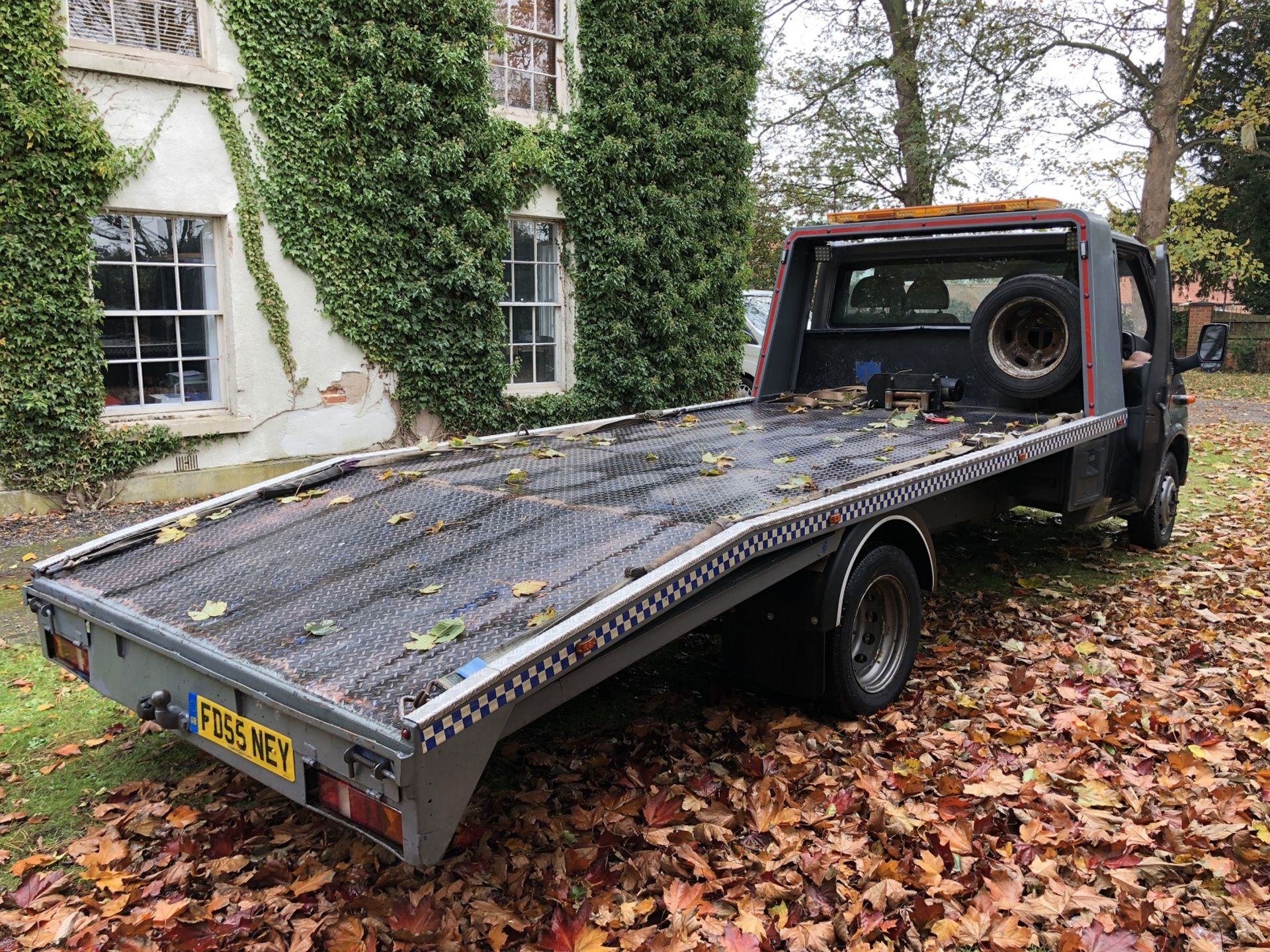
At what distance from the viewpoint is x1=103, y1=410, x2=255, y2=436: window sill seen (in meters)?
8.91

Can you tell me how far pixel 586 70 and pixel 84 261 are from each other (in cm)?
622

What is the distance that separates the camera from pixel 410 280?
1041 cm

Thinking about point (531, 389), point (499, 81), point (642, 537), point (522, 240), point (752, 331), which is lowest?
point (642, 537)

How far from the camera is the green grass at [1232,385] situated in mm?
19938

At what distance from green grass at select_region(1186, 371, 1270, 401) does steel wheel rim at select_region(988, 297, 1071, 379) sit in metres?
15.9

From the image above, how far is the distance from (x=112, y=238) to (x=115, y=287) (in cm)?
45

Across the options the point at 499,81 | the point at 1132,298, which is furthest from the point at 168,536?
the point at 499,81

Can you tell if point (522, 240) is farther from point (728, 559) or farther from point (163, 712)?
point (163, 712)

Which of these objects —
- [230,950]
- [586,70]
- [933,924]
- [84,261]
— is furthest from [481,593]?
[586,70]

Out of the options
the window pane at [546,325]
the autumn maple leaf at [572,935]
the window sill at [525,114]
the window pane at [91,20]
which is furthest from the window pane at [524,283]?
the autumn maple leaf at [572,935]

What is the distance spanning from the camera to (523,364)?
11945mm

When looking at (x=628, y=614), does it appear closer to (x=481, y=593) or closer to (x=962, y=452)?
(x=481, y=593)

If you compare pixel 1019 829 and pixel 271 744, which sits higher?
pixel 271 744

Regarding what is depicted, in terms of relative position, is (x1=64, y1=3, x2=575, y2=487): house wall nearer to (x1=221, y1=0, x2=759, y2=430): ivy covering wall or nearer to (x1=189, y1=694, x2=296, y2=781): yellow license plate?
(x1=221, y1=0, x2=759, y2=430): ivy covering wall
